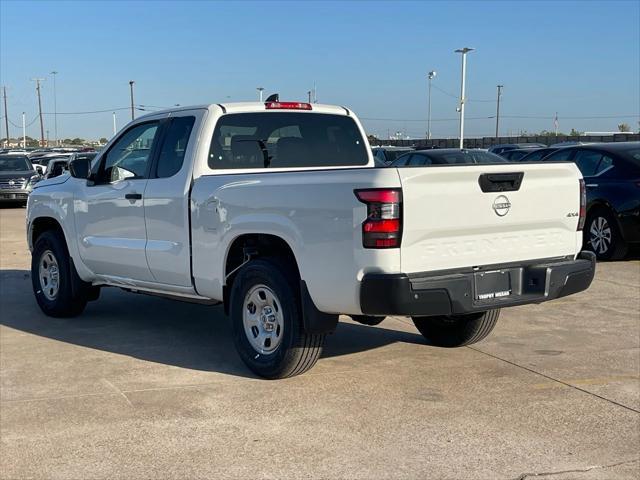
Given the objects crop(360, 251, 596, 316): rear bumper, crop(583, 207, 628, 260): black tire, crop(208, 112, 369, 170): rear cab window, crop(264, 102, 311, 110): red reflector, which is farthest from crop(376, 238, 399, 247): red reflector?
crop(583, 207, 628, 260): black tire

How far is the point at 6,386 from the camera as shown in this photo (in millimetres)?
5395

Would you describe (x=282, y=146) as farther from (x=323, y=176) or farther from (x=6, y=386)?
(x=6, y=386)

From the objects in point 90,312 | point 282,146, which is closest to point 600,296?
point 282,146

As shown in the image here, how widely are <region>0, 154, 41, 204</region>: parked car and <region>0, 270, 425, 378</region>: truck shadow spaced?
49.8 feet

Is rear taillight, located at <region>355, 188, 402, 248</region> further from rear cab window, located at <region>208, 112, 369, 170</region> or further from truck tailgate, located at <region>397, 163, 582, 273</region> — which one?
rear cab window, located at <region>208, 112, 369, 170</region>

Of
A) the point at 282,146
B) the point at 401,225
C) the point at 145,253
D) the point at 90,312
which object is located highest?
the point at 282,146

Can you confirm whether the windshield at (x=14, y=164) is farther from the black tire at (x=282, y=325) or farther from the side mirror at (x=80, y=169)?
the black tire at (x=282, y=325)

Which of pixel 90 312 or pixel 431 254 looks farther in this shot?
pixel 90 312

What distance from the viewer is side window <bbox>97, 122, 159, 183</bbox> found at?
6.66 m

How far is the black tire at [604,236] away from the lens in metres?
10.9

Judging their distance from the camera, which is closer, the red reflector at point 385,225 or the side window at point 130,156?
the red reflector at point 385,225

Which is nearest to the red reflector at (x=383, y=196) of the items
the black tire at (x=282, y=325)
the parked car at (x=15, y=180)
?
the black tire at (x=282, y=325)

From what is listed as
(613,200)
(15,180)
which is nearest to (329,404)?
(613,200)

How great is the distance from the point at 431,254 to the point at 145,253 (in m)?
2.72
